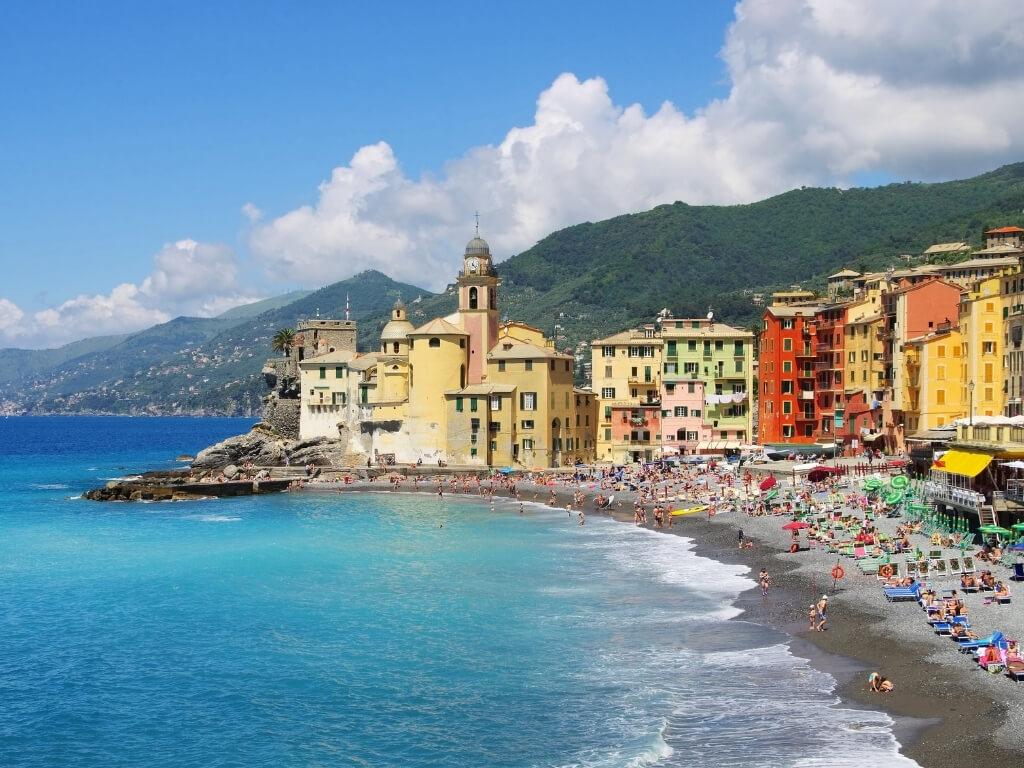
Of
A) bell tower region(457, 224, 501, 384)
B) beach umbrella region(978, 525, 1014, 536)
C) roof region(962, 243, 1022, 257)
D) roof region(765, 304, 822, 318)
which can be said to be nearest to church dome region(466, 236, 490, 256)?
bell tower region(457, 224, 501, 384)

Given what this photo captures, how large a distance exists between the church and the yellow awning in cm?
4486

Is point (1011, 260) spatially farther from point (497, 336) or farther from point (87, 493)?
point (87, 493)

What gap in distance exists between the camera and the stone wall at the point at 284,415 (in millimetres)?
117000

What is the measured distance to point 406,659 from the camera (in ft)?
120

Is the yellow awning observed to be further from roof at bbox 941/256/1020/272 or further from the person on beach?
roof at bbox 941/256/1020/272

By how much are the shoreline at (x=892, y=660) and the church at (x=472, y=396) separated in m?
37.9

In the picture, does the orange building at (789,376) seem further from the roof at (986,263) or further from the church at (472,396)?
the church at (472,396)

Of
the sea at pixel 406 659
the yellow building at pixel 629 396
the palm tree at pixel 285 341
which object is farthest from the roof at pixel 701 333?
the palm tree at pixel 285 341

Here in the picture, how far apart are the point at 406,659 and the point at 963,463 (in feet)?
78.4

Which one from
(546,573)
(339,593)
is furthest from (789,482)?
(339,593)

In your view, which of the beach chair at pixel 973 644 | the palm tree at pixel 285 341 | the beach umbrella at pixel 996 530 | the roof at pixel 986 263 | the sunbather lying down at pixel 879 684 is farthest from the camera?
the palm tree at pixel 285 341

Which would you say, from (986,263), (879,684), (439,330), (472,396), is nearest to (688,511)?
(472,396)

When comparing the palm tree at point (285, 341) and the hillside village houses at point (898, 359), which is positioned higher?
the palm tree at point (285, 341)

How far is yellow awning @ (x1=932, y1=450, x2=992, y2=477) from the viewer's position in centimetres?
4444
